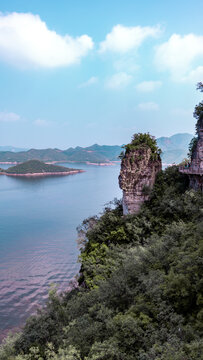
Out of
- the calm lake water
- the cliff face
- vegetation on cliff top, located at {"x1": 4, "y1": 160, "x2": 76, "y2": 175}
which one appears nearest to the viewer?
the cliff face

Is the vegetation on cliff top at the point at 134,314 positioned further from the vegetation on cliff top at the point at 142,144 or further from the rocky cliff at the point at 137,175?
the vegetation on cliff top at the point at 142,144

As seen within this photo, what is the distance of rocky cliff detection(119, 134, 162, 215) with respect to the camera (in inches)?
668

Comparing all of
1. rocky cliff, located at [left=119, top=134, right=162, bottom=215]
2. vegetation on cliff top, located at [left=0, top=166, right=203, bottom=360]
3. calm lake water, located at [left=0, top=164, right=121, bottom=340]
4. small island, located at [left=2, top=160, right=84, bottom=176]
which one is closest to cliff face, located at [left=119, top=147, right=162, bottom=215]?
rocky cliff, located at [left=119, top=134, right=162, bottom=215]

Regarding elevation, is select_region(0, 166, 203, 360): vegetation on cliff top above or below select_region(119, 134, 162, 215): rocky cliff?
below

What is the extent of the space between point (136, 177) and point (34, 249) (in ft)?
66.1

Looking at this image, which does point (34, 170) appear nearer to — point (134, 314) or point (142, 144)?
point (142, 144)

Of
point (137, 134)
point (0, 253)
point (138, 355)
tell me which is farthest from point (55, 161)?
point (138, 355)

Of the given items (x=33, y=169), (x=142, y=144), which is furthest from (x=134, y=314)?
(x=33, y=169)

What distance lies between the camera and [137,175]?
16.9 meters

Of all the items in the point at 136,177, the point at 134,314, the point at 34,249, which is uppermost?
the point at 136,177

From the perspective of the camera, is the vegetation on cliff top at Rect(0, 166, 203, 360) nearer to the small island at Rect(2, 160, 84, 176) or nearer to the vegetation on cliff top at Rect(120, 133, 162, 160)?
the vegetation on cliff top at Rect(120, 133, 162, 160)

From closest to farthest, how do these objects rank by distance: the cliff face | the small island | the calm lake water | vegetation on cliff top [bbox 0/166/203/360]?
vegetation on cliff top [bbox 0/166/203/360] < the cliff face < the calm lake water < the small island

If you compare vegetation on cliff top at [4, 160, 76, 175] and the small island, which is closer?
the small island

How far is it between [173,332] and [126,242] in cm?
929
